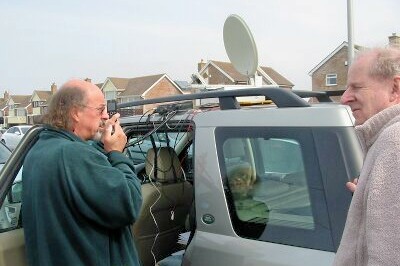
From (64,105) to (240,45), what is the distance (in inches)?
96.6

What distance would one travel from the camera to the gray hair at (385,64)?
1521 mm

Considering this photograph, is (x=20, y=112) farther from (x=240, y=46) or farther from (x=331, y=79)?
(x=240, y=46)

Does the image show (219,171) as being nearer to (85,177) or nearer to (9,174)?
(85,177)

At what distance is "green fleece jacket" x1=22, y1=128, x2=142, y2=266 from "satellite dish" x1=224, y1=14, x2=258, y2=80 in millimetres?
2358

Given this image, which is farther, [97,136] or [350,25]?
[350,25]

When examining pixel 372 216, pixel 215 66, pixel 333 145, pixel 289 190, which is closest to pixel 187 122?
pixel 289 190

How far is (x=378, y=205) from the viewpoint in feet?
4.27

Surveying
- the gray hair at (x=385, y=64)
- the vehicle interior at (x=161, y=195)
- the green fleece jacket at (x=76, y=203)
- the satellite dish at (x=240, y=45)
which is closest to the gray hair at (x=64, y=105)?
the green fleece jacket at (x=76, y=203)

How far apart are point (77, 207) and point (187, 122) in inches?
45.7

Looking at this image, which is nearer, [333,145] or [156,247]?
[333,145]

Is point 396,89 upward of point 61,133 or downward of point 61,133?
upward

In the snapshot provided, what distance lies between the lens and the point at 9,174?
222cm

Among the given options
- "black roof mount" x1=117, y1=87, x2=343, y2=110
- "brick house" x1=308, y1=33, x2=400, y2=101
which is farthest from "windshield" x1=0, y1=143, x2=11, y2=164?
"brick house" x1=308, y1=33, x2=400, y2=101

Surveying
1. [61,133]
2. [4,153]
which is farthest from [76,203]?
[4,153]
